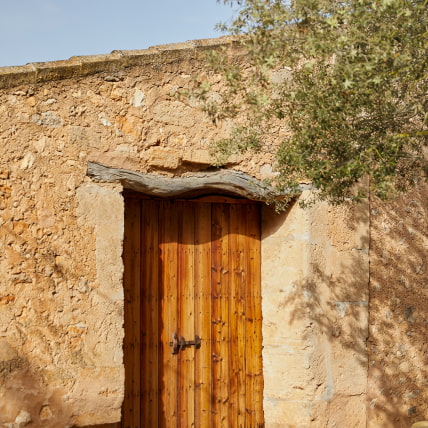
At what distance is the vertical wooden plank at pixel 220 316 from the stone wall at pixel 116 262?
12.7 inches

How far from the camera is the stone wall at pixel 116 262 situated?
14.0 ft

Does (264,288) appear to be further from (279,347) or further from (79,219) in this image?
(79,219)

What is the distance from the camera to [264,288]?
545 centimetres

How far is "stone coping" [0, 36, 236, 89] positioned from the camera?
4336 mm

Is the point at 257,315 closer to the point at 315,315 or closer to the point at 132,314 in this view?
the point at 315,315

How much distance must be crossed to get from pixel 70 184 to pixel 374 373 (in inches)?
112

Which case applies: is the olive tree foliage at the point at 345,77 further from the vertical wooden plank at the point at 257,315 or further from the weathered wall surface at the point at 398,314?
the weathered wall surface at the point at 398,314

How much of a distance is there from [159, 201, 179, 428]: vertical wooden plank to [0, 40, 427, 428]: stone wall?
0.47 meters

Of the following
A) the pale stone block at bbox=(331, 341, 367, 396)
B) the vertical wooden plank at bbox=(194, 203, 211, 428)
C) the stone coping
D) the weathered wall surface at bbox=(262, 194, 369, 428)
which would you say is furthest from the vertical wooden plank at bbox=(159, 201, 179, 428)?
the pale stone block at bbox=(331, 341, 367, 396)

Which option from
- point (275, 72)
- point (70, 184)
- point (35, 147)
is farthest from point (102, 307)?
point (275, 72)

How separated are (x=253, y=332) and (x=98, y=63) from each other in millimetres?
2408

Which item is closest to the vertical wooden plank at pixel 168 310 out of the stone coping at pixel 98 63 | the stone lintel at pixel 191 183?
the stone lintel at pixel 191 183

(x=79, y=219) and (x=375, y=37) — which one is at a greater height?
(x=375, y=37)

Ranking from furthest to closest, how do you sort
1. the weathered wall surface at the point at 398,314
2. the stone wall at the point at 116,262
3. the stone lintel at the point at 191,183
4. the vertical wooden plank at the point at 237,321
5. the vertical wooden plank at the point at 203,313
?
the weathered wall surface at the point at 398,314 < the vertical wooden plank at the point at 237,321 < the vertical wooden plank at the point at 203,313 < the stone lintel at the point at 191,183 < the stone wall at the point at 116,262
